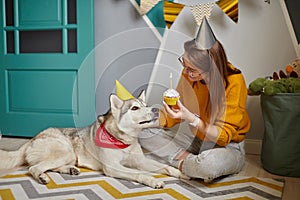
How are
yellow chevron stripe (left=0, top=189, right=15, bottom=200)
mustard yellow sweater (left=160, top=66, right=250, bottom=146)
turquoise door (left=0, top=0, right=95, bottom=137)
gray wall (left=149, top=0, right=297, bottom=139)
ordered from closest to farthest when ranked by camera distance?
1. yellow chevron stripe (left=0, top=189, right=15, bottom=200)
2. mustard yellow sweater (left=160, top=66, right=250, bottom=146)
3. gray wall (left=149, top=0, right=297, bottom=139)
4. turquoise door (left=0, top=0, right=95, bottom=137)

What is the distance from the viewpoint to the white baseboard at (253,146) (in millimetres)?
2244

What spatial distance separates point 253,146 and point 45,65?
1491mm

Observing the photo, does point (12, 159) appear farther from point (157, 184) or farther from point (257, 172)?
point (257, 172)

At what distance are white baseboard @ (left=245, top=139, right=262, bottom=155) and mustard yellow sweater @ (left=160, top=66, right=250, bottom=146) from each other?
43 centimetres

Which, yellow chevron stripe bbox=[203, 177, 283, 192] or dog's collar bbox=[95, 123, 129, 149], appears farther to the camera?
dog's collar bbox=[95, 123, 129, 149]

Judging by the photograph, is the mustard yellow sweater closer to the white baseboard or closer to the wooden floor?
the wooden floor

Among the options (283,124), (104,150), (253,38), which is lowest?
(104,150)

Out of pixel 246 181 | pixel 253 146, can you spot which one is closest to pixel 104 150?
pixel 246 181

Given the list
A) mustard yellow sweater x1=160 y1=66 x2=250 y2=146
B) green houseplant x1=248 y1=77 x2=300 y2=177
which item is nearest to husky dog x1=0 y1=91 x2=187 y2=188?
mustard yellow sweater x1=160 y1=66 x2=250 y2=146

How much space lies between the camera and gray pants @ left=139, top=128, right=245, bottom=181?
1.62 m

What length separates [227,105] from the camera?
5.65ft

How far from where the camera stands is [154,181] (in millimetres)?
1612

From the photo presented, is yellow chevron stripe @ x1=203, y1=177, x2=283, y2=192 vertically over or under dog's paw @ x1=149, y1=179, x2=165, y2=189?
under

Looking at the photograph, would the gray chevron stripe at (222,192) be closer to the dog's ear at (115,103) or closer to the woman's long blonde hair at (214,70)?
the woman's long blonde hair at (214,70)
